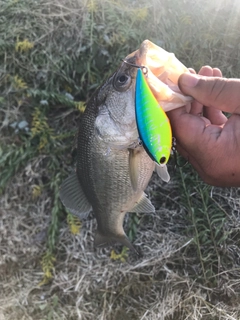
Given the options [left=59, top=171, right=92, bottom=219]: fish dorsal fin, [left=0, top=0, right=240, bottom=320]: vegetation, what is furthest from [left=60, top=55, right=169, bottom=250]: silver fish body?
[left=0, top=0, right=240, bottom=320]: vegetation

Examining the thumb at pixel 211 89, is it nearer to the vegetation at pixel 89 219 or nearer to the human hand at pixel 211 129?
the human hand at pixel 211 129

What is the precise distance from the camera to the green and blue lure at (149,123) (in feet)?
4.09

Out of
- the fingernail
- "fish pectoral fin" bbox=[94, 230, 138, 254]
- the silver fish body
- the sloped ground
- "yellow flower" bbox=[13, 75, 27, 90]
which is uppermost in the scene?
the fingernail

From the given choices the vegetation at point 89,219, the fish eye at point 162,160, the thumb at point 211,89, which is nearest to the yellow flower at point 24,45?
the vegetation at point 89,219

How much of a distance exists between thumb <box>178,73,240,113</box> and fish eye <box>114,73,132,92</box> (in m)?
0.19

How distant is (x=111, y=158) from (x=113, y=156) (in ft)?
0.04

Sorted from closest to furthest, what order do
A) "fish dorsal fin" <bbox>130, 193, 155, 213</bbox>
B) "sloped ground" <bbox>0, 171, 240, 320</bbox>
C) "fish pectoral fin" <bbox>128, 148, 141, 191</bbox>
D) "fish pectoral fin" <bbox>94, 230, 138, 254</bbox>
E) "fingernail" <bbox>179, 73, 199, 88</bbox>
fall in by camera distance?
"fingernail" <bbox>179, 73, 199, 88</bbox>, "fish pectoral fin" <bbox>128, 148, 141, 191</bbox>, "fish dorsal fin" <bbox>130, 193, 155, 213</bbox>, "fish pectoral fin" <bbox>94, 230, 138, 254</bbox>, "sloped ground" <bbox>0, 171, 240, 320</bbox>

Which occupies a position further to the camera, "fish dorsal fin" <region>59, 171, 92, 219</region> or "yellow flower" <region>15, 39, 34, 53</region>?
"yellow flower" <region>15, 39, 34, 53</region>

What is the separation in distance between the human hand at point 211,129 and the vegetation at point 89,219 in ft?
2.99

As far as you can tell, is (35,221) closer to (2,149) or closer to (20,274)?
(20,274)

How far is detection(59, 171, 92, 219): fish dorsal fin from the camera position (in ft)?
6.09

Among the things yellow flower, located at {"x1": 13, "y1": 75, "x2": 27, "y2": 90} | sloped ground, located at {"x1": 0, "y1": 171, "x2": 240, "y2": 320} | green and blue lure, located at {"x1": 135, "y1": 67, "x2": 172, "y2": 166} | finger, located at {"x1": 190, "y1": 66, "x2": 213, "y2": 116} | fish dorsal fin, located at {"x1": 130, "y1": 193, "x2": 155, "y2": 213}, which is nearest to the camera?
green and blue lure, located at {"x1": 135, "y1": 67, "x2": 172, "y2": 166}

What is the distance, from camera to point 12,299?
2885mm

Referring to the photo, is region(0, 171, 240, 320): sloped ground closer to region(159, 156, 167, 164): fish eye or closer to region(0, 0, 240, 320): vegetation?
region(0, 0, 240, 320): vegetation
